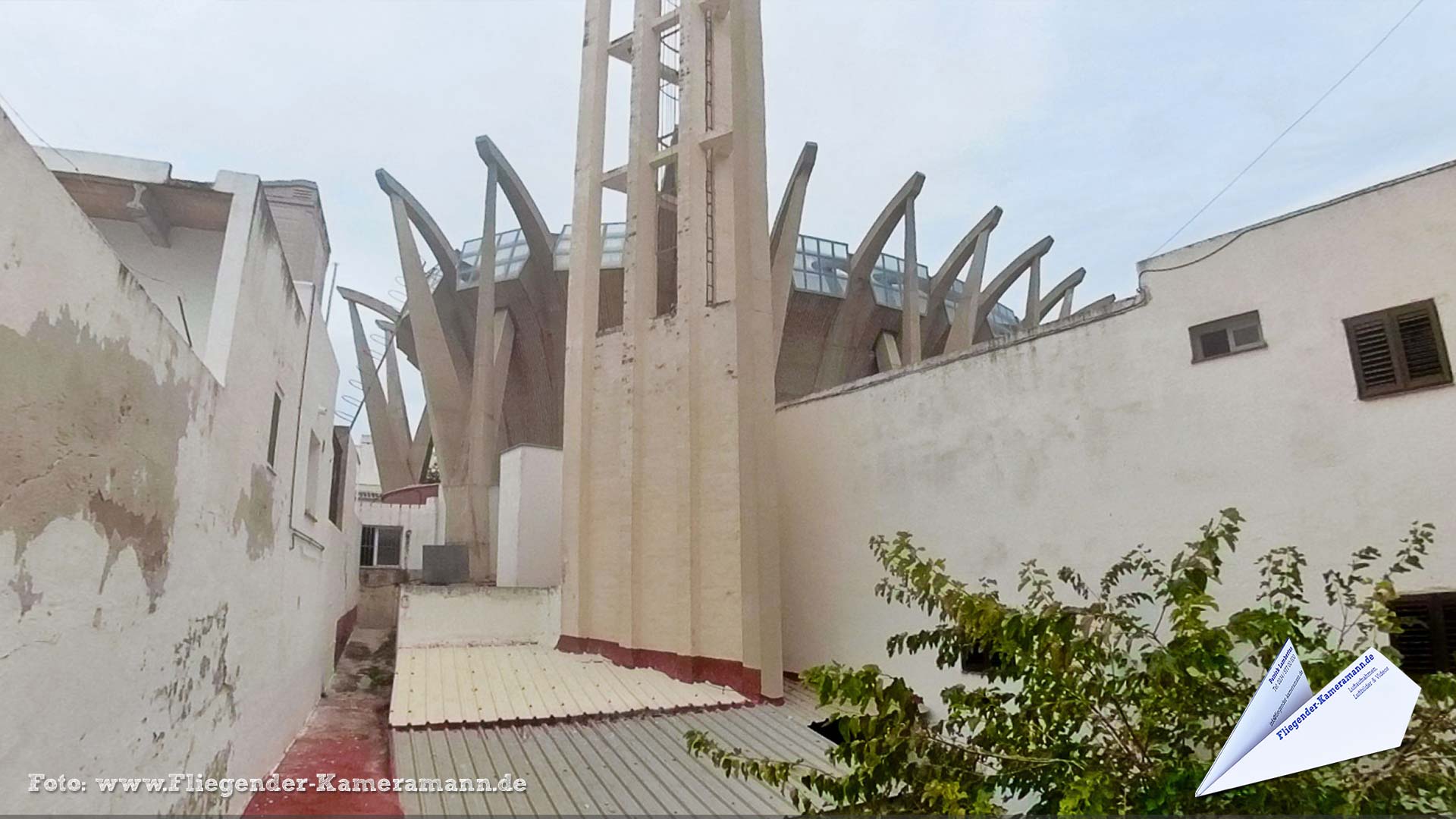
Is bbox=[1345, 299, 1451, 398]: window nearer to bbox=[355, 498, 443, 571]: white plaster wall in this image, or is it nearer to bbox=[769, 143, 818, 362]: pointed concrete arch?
bbox=[769, 143, 818, 362]: pointed concrete arch

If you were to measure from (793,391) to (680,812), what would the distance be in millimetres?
18110

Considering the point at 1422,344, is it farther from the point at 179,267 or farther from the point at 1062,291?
the point at 1062,291

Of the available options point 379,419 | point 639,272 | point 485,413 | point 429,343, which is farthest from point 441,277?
point 639,272

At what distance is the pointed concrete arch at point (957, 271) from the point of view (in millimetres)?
21734

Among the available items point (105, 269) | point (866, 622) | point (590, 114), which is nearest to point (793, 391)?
point (590, 114)

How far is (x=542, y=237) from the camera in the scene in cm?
2017

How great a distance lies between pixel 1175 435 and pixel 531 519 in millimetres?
9068

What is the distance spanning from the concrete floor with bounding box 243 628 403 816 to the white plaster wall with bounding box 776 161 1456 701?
4873mm

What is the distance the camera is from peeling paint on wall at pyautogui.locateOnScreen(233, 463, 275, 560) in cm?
449

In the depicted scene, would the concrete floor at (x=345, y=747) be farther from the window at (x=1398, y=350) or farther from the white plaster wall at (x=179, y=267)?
the window at (x=1398, y=350)

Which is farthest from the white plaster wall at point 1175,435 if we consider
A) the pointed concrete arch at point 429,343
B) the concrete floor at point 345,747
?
the pointed concrete arch at point 429,343

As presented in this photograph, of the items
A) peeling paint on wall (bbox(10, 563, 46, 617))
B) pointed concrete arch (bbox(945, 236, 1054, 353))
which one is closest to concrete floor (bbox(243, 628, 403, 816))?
peeling paint on wall (bbox(10, 563, 46, 617))

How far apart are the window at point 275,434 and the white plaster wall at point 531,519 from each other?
A: 21.7 ft

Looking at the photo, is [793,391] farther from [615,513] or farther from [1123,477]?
[1123,477]
